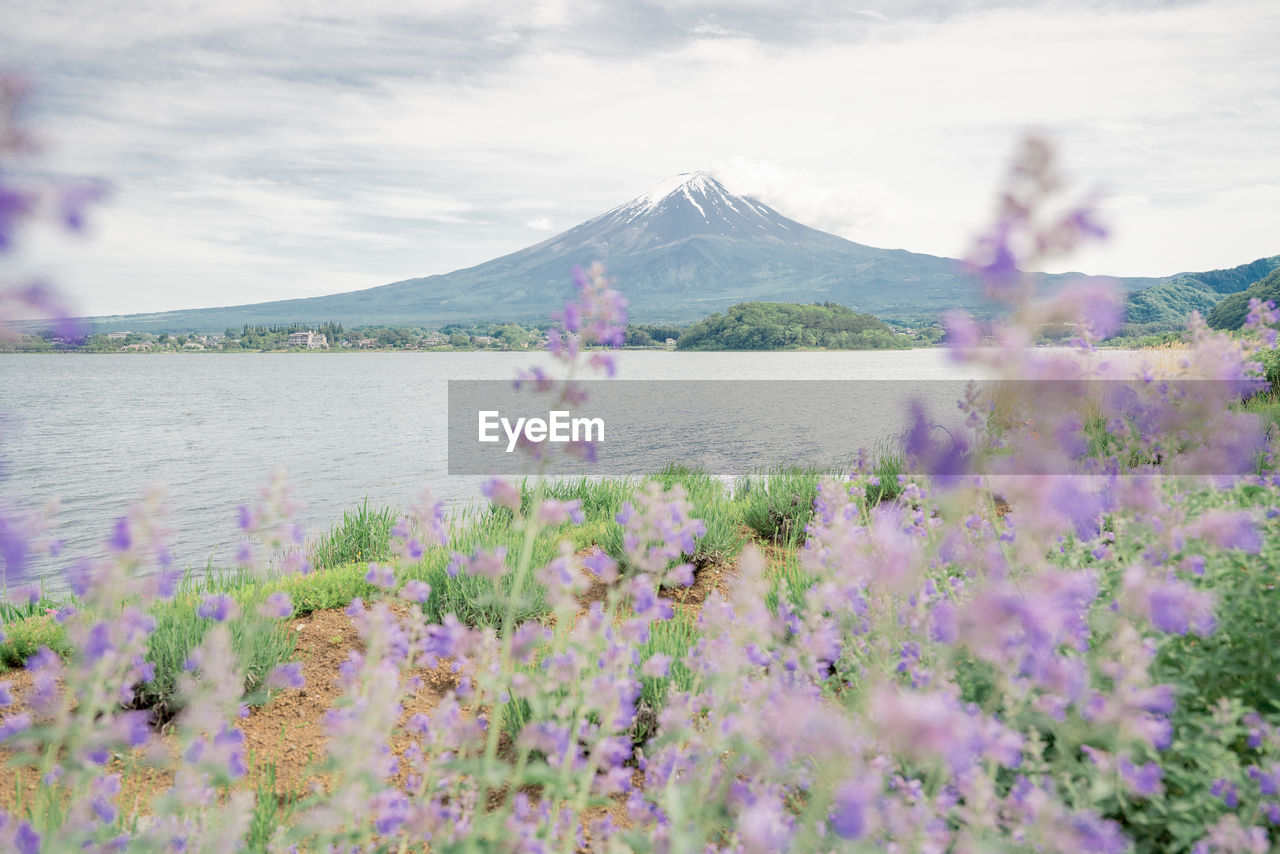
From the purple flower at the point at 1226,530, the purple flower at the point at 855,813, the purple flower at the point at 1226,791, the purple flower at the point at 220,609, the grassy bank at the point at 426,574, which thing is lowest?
the grassy bank at the point at 426,574

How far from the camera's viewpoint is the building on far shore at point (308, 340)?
486 feet

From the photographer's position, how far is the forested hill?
99562mm

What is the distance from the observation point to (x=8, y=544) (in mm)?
1801

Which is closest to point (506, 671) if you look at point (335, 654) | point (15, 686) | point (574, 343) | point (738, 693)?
point (738, 693)

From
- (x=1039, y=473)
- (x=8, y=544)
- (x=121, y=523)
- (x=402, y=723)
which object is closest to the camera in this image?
(x=1039, y=473)

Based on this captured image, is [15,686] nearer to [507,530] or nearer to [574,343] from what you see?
[507,530]

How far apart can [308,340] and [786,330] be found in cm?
10519

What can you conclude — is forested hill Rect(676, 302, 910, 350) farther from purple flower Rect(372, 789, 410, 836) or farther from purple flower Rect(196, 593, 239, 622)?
purple flower Rect(372, 789, 410, 836)

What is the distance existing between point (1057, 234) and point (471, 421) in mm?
31474

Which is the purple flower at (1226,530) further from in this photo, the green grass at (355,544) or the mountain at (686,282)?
the mountain at (686,282)

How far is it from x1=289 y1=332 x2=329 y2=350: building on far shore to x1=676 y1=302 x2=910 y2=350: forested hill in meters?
80.1

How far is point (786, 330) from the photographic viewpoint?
97.9 metres

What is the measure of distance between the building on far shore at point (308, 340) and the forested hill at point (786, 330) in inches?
3152

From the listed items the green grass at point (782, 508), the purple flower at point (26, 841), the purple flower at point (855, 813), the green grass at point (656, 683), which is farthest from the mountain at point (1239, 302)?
the purple flower at point (26, 841)
